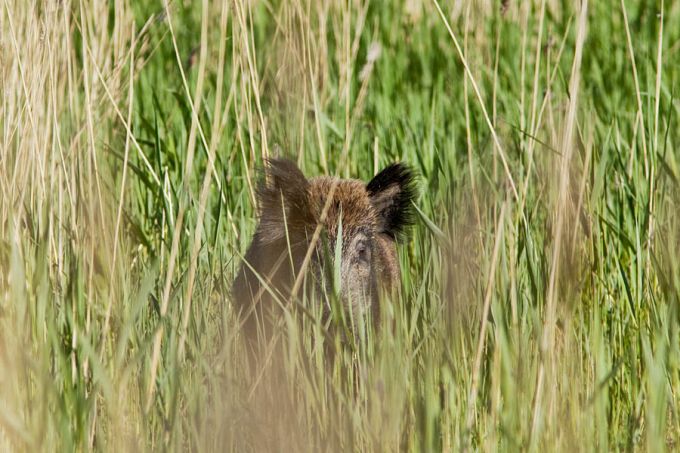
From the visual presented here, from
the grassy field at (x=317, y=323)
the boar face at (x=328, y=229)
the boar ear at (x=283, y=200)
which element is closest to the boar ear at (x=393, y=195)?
the boar face at (x=328, y=229)

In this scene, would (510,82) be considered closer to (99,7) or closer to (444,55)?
(444,55)

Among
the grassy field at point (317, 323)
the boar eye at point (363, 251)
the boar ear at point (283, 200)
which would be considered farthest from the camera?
the boar eye at point (363, 251)

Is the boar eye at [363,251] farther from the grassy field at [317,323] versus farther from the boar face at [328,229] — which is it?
the grassy field at [317,323]

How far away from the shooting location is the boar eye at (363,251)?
141 inches

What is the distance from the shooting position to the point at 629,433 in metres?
2.46

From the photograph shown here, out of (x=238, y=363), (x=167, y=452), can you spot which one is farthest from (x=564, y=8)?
(x=167, y=452)

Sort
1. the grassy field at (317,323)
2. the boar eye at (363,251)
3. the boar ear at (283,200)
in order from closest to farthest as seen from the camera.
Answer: the grassy field at (317,323) < the boar ear at (283,200) < the boar eye at (363,251)

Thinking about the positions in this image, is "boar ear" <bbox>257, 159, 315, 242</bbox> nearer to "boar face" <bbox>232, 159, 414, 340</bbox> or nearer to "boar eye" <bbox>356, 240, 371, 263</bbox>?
"boar face" <bbox>232, 159, 414, 340</bbox>

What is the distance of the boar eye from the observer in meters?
3.59

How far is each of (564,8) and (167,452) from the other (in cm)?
501

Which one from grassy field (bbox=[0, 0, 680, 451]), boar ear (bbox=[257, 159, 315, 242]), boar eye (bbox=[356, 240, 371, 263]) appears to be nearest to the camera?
grassy field (bbox=[0, 0, 680, 451])

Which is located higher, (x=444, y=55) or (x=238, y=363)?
(x=444, y=55)

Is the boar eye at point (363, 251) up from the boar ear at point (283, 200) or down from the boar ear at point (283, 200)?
down

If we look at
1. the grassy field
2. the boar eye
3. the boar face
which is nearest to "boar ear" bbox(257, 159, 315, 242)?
the boar face
